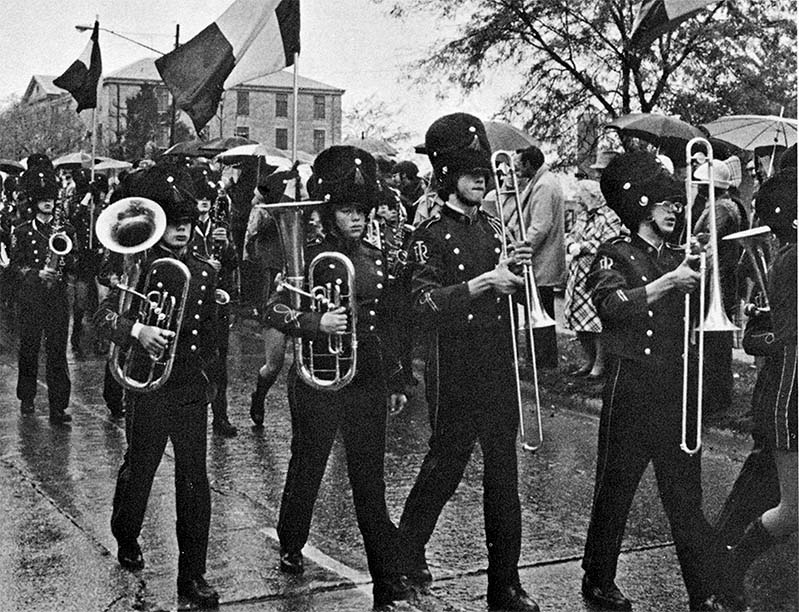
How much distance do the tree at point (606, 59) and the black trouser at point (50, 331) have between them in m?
6.19

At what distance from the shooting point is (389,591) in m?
5.42

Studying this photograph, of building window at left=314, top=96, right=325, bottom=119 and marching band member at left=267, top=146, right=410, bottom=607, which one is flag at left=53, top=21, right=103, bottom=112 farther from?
marching band member at left=267, top=146, right=410, bottom=607

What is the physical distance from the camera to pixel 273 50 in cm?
821

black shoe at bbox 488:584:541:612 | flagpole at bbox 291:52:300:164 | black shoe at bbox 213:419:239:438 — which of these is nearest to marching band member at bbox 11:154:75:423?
black shoe at bbox 213:419:239:438

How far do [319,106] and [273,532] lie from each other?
13.7m

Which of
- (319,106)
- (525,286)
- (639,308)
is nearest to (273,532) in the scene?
(525,286)

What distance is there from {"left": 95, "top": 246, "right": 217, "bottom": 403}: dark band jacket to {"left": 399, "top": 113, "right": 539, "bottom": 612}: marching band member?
3.22ft

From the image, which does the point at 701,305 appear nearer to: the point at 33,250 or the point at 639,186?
the point at 639,186

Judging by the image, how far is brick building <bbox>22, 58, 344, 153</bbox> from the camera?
668 inches

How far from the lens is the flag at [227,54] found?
795 centimetres

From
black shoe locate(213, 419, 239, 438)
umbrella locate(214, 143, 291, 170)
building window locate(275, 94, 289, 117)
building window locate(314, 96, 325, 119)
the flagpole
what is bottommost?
black shoe locate(213, 419, 239, 438)

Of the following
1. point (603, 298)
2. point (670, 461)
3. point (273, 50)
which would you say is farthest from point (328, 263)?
point (273, 50)

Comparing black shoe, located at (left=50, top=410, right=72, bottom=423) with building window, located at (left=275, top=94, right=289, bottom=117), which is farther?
building window, located at (left=275, top=94, right=289, bottom=117)

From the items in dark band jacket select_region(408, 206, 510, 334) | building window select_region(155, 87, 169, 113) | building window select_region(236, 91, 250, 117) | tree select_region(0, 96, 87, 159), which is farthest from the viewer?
building window select_region(155, 87, 169, 113)
